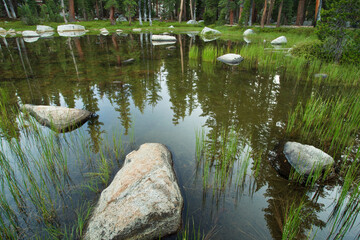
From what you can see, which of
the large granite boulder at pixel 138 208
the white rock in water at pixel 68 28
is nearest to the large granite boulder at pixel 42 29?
the white rock in water at pixel 68 28

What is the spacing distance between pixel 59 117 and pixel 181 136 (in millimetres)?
3201

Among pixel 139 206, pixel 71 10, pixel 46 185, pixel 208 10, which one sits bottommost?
pixel 46 185

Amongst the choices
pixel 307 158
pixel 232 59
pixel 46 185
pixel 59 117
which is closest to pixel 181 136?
pixel 307 158

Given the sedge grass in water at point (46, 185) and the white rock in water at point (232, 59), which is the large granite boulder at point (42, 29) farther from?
the sedge grass in water at point (46, 185)

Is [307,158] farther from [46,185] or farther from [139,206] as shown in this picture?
[46,185]

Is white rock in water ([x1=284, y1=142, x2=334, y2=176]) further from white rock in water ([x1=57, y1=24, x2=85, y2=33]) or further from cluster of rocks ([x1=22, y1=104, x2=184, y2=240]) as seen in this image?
white rock in water ([x1=57, y1=24, x2=85, y2=33])

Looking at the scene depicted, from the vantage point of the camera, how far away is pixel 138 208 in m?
2.61

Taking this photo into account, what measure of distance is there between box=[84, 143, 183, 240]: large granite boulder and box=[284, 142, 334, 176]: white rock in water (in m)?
2.38

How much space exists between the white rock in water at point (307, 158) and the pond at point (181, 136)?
0.36 metres

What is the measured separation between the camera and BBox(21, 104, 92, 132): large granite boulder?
5039mm

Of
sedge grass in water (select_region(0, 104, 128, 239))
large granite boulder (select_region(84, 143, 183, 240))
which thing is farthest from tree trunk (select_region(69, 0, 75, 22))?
large granite boulder (select_region(84, 143, 183, 240))

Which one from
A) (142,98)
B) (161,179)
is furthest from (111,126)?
(161,179)

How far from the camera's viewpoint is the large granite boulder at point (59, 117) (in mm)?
5039

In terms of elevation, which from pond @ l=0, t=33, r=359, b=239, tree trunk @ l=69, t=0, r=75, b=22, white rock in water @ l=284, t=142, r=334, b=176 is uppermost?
tree trunk @ l=69, t=0, r=75, b=22
